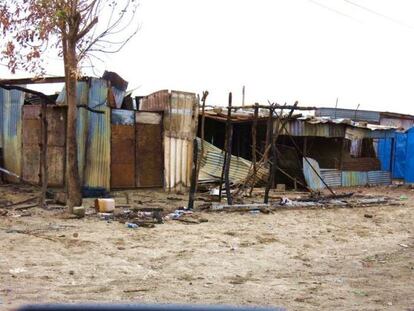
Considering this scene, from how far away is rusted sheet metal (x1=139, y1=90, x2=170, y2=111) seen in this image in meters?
15.8

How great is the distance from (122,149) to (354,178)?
11.1m

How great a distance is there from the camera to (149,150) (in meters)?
15.5

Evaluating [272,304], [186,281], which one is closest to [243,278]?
[186,281]

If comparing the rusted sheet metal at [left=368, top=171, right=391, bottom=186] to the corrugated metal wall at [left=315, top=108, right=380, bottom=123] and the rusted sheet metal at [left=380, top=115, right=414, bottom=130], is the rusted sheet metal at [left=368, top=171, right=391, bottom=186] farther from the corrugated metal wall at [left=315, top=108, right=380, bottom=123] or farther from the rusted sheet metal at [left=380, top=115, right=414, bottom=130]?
the rusted sheet metal at [left=380, top=115, right=414, bottom=130]

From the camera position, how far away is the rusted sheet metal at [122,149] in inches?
578

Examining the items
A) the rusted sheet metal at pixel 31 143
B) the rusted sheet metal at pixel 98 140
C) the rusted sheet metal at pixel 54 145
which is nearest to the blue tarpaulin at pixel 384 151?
the rusted sheet metal at pixel 98 140

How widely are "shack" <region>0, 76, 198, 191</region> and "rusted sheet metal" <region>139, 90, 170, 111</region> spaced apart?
37 millimetres

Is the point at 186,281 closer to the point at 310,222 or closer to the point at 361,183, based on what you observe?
the point at 310,222

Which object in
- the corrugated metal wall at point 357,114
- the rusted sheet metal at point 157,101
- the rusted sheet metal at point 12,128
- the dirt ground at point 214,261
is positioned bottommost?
the dirt ground at point 214,261

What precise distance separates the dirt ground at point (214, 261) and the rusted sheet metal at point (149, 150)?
4.16m

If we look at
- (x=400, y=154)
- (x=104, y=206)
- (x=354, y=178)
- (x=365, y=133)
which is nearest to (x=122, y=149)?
(x=104, y=206)

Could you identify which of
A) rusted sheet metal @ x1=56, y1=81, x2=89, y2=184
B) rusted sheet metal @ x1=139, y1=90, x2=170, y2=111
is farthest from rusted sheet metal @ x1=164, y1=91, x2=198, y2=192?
rusted sheet metal @ x1=56, y1=81, x2=89, y2=184

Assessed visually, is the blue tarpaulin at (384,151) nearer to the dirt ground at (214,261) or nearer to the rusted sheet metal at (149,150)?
the rusted sheet metal at (149,150)

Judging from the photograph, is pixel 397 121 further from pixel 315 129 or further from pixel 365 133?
pixel 315 129
